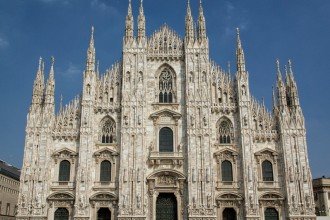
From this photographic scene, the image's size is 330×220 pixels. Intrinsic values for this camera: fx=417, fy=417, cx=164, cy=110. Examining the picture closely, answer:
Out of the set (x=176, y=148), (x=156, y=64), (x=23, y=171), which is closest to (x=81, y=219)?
(x=23, y=171)

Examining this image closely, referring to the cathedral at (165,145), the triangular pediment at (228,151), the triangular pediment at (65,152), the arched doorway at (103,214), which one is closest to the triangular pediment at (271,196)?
the cathedral at (165,145)

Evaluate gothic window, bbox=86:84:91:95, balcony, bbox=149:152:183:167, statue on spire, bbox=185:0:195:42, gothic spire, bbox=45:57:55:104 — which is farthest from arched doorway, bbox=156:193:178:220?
statue on spire, bbox=185:0:195:42

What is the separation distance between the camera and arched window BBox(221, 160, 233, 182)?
3712 centimetres

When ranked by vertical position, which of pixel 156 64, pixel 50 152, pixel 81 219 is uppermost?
pixel 156 64

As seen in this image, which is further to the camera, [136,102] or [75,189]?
[136,102]

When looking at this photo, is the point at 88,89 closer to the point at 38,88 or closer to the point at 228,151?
the point at 38,88

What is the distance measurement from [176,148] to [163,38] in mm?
11278

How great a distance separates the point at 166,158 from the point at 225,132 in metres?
6.10

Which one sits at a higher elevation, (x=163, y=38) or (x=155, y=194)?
(x=163, y=38)

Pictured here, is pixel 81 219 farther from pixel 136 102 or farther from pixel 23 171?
pixel 136 102

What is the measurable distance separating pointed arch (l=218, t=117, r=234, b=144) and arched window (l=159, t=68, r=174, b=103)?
17.1ft

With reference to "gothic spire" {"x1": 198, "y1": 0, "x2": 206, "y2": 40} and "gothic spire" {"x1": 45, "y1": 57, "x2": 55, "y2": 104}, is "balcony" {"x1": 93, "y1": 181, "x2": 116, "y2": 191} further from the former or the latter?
"gothic spire" {"x1": 198, "y1": 0, "x2": 206, "y2": 40}

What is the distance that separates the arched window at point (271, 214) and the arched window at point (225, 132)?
689 cm

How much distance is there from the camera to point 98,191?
3619cm
